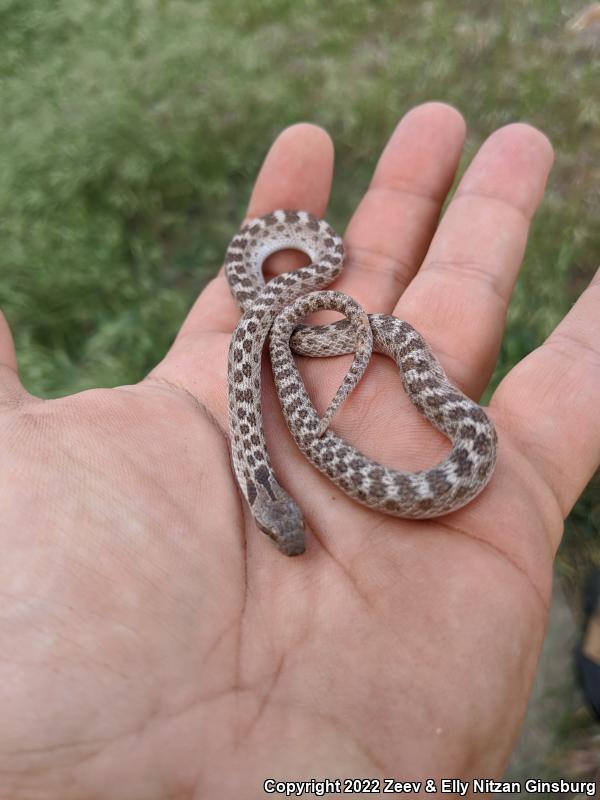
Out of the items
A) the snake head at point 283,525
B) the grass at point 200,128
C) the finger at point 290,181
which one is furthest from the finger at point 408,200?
the snake head at point 283,525

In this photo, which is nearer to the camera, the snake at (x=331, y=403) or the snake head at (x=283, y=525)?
the snake head at (x=283, y=525)

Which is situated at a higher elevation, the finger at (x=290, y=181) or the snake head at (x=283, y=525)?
the finger at (x=290, y=181)

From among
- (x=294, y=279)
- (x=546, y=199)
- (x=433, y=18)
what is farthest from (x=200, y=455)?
(x=433, y=18)

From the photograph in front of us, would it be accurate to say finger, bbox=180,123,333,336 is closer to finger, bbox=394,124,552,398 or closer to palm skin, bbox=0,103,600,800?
finger, bbox=394,124,552,398

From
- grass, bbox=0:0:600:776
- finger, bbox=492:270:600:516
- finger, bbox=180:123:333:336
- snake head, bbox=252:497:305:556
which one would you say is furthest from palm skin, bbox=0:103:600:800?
grass, bbox=0:0:600:776

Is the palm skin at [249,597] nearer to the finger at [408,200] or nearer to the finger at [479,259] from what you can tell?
the finger at [479,259]

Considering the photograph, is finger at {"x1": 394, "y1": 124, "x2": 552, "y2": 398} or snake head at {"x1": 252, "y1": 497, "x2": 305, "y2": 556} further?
finger at {"x1": 394, "y1": 124, "x2": 552, "y2": 398}

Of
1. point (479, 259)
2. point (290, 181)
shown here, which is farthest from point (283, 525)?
point (290, 181)

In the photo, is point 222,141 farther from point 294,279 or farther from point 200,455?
point 200,455
